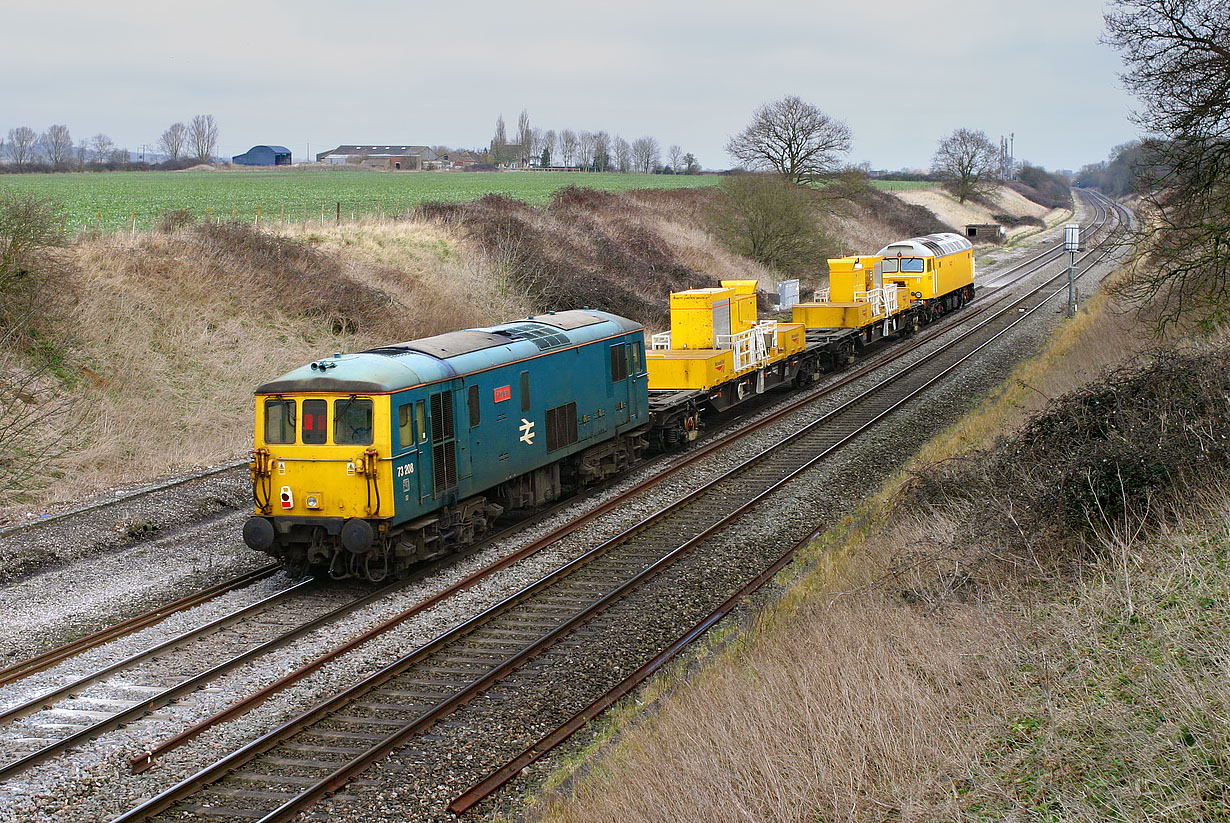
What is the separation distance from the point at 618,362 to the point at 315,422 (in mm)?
7180

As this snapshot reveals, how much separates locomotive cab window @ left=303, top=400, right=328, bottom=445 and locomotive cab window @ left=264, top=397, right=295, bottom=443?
0.21 meters

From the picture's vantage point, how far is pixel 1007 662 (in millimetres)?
8172

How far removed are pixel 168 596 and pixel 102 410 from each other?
9099mm

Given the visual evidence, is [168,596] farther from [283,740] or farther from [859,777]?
[859,777]

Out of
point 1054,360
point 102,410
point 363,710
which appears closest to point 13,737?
point 363,710

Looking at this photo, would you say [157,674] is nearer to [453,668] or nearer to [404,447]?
[453,668]

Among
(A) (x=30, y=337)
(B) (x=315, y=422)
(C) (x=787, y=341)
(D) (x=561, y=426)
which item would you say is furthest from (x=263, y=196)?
(B) (x=315, y=422)

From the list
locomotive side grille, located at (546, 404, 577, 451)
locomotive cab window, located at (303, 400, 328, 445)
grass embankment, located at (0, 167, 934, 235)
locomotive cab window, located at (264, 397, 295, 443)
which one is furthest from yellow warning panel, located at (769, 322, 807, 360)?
grass embankment, located at (0, 167, 934, 235)

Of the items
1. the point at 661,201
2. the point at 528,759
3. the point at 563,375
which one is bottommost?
the point at 528,759

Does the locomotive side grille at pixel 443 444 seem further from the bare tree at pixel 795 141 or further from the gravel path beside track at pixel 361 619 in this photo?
the bare tree at pixel 795 141

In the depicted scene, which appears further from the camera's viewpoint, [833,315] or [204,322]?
[833,315]

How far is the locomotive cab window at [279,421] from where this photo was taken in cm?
1354

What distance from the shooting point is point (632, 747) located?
8430 mm

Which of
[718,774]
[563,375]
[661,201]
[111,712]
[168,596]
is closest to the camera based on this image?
[718,774]
